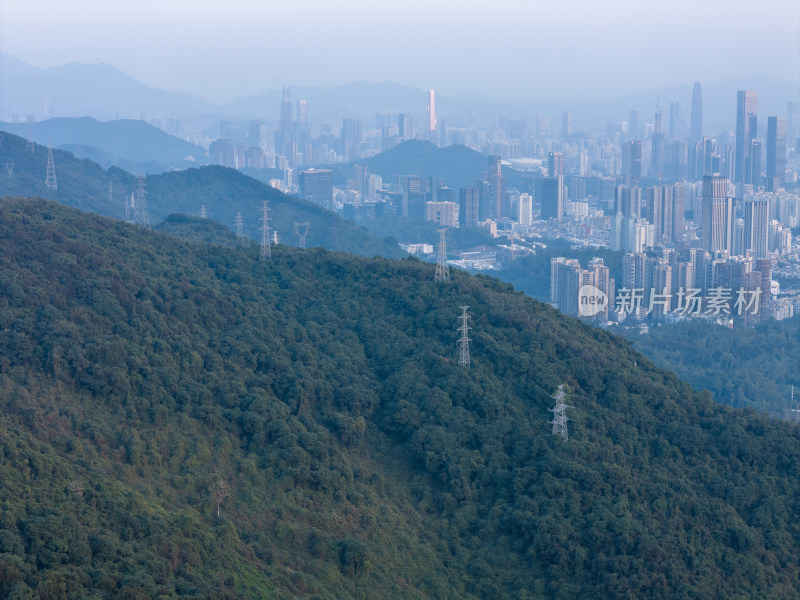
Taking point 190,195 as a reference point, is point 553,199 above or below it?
below

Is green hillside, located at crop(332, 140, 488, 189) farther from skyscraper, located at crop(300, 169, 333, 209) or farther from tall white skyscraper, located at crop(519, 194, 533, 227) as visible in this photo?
tall white skyscraper, located at crop(519, 194, 533, 227)

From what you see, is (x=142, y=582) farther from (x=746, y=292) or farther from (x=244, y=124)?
(x=244, y=124)

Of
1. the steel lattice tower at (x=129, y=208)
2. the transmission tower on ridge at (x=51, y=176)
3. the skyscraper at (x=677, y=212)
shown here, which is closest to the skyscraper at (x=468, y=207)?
the skyscraper at (x=677, y=212)

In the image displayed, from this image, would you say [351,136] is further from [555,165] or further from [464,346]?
[464,346]

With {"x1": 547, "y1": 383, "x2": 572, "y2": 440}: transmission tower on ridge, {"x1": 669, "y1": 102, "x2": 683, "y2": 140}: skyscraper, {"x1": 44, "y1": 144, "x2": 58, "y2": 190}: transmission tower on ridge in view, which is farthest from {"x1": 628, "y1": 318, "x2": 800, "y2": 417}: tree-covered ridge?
{"x1": 669, "y1": 102, "x2": 683, "y2": 140}: skyscraper

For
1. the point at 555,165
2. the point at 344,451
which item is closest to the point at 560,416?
the point at 344,451

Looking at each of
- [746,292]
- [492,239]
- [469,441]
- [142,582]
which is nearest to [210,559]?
[142,582]
